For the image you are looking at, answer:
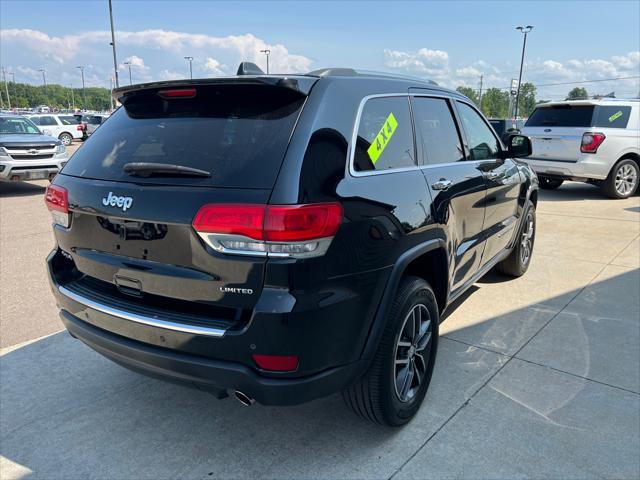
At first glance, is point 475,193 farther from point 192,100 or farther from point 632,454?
point 192,100

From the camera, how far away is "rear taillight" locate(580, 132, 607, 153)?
9719 mm

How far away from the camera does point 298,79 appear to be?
91.0 inches

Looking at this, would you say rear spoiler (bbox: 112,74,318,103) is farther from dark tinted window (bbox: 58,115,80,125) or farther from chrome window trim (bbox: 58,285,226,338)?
dark tinted window (bbox: 58,115,80,125)

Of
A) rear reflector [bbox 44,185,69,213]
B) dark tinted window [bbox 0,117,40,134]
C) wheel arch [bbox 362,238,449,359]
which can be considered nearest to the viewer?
wheel arch [bbox 362,238,449,359]

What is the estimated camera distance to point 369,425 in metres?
2.81

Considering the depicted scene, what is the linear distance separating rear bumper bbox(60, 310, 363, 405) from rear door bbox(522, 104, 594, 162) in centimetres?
934

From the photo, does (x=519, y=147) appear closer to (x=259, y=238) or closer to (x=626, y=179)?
(x=259, y=238)

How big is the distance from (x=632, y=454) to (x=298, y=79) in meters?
2.48

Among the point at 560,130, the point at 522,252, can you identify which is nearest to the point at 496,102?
the point at 560,130

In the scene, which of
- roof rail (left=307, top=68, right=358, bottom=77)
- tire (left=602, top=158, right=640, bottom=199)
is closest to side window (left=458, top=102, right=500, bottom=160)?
roof rail (left=307, top=68, right=358, bottom=77)

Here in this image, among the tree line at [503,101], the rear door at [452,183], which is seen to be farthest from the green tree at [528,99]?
the rear door at [452,183]

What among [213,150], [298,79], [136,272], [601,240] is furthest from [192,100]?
[601,240]

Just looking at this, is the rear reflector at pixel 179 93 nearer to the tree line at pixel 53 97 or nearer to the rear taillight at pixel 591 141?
the rear taillight at pixel 591 141

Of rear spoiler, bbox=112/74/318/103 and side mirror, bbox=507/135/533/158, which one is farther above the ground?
rear spoiler, bbox=112/74/318/103
